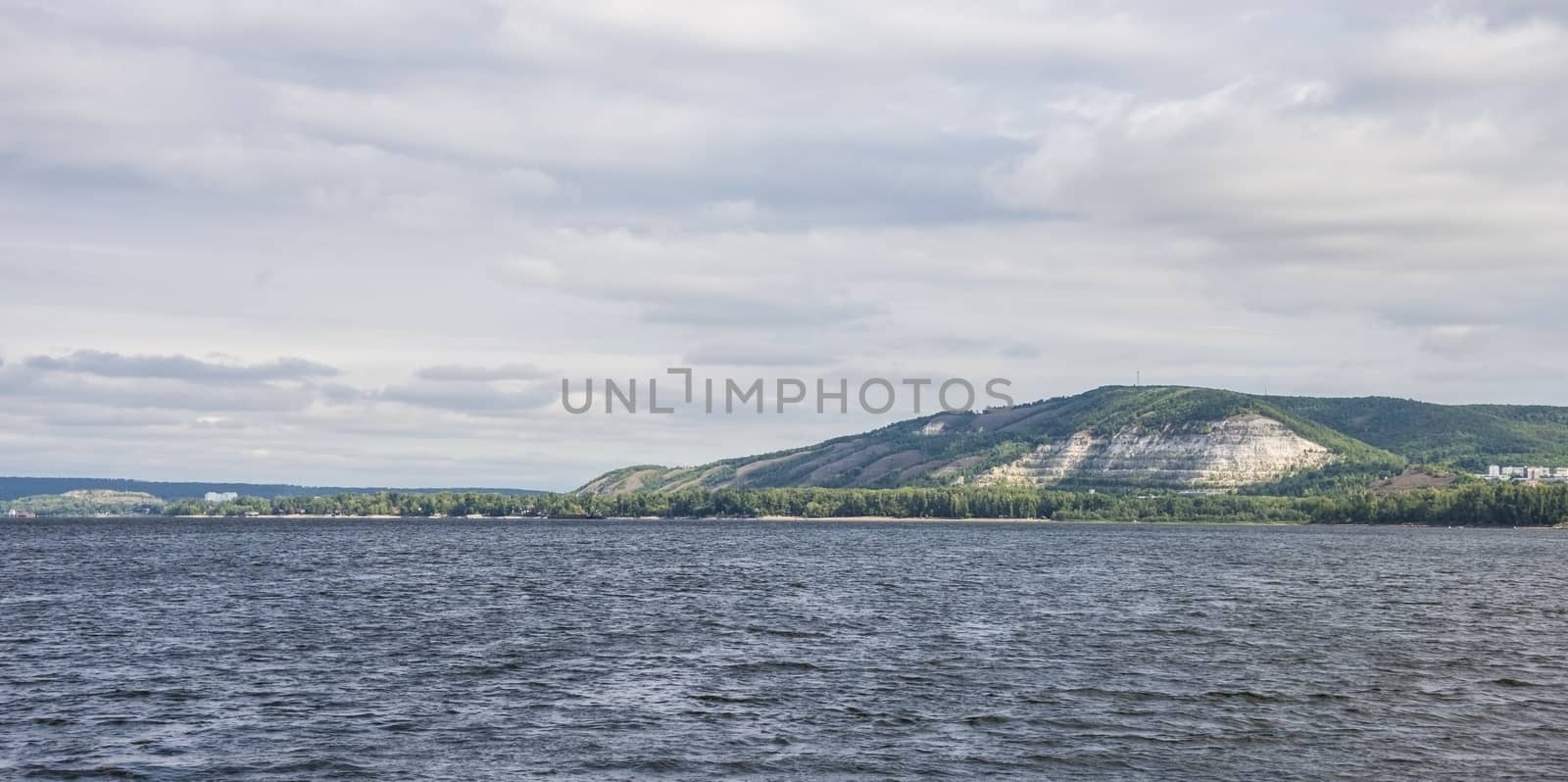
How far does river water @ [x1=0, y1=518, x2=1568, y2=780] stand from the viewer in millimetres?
50969

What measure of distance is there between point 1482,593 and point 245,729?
116 m

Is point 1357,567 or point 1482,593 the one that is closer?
point 1482,593

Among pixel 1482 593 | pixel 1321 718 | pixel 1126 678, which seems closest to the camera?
pixel 1321 718

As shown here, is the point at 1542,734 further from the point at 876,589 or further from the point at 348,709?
the point at 876,589

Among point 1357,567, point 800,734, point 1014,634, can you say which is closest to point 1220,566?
point 1357,567

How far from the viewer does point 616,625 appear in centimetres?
9625

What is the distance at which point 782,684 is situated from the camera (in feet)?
224

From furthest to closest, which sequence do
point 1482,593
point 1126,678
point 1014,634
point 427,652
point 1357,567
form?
1. point 1357,567
2. point 1482,593
3. point 1014,634
4. point 427,652
5. point 1126,678

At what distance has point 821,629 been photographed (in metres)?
93.9

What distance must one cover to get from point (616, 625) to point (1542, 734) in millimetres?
58667

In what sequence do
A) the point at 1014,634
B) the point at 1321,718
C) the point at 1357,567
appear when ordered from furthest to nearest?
the point at 1357,567, the point at 1014,634, the point at 1321,718

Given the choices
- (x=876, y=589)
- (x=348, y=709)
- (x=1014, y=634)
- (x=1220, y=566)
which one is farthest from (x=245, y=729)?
(x=1220, y=566)

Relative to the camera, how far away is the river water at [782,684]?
51.0 metres

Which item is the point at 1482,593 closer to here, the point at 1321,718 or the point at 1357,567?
the point at 1357,567
